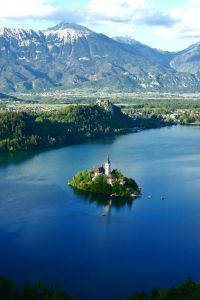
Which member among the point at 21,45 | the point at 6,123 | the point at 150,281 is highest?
the point at 21,45

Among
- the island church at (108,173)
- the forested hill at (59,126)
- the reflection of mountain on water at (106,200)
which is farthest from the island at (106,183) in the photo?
the forested hill at (59,126)

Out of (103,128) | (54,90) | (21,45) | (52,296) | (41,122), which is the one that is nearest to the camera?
(52,296)

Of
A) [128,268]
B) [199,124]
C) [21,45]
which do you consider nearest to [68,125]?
[199,124]

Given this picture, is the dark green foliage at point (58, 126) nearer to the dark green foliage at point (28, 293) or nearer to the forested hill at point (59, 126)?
the forested hill at point (59, 126)

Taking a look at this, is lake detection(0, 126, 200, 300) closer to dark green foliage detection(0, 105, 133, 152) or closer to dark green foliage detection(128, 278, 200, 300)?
dark green foliage detection(128, 278, 200, 300)

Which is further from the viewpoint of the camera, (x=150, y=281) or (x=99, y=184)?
(x=99, y=184)

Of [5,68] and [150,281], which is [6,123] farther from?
[5,68]

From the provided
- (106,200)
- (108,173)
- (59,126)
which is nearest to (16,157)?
(108,173)

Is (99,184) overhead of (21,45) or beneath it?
beneath
